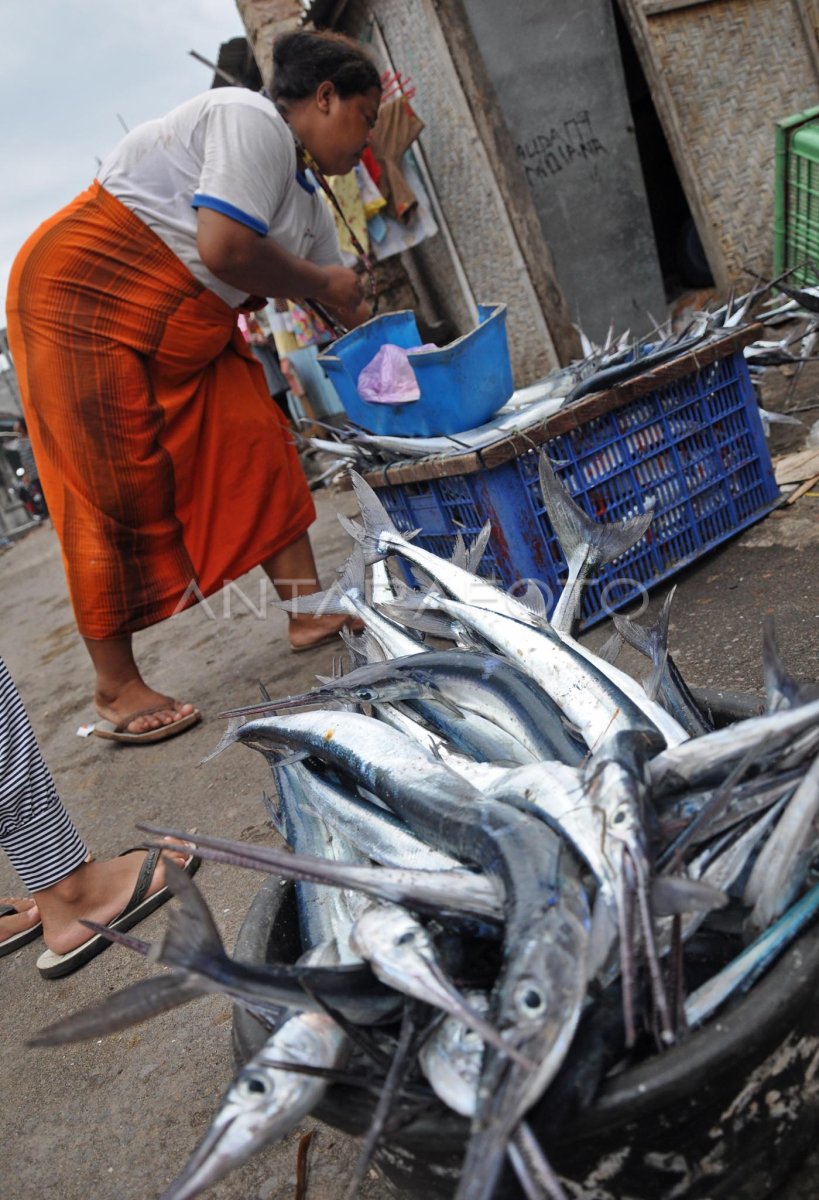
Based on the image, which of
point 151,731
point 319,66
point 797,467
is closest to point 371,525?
point 151,731

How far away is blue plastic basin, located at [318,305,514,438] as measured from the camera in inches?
123

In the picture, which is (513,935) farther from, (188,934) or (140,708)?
(140,708)

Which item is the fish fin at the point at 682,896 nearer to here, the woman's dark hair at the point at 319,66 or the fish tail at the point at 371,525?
the fish tail at the point at 371,525

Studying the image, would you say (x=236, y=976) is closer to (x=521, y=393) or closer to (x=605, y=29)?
(x=521, y=393)

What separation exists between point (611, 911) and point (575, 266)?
639cm

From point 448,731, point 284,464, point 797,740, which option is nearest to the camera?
point 797,740

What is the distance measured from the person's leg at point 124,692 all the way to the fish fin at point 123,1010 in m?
2.98

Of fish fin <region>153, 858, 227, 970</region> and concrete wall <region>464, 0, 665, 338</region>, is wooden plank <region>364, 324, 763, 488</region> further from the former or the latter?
concrete wall <region>464, 0, 665, 338</region>

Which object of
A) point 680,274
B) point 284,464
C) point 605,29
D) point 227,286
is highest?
point 605,29

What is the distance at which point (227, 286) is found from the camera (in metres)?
3.60

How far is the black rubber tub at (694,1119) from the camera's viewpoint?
2.82ft

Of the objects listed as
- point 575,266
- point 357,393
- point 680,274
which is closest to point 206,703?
point 357,393

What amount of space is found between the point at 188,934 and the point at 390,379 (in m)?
2.70

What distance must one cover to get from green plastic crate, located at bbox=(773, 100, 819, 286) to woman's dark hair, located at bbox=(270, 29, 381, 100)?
2.09 metres
